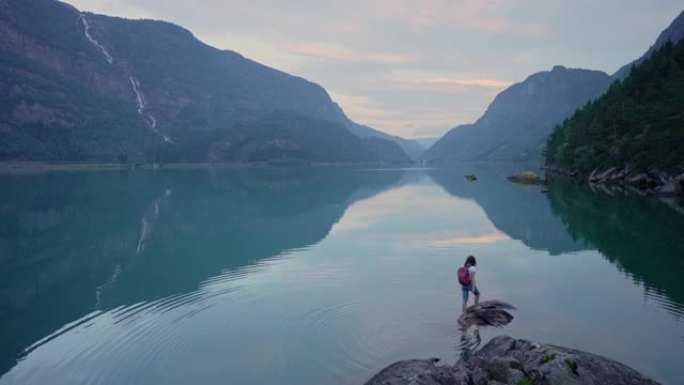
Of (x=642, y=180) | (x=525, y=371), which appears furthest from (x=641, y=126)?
(x=525, y=371)

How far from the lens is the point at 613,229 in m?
44.9

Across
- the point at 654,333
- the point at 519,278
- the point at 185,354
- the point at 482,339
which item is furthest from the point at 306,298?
the point at 654,333

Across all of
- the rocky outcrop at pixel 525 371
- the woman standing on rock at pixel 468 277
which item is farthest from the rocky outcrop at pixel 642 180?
the rocky outcrop at pixel 525 371

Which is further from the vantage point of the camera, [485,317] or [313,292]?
[313,292]

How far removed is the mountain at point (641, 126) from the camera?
221 feet

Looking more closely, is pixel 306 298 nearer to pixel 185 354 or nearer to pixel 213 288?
pixel 213 288

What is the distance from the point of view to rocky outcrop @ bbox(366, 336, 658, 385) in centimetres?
1273

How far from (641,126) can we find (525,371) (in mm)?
79855

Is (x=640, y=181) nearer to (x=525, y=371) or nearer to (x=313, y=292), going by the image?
(x=313, y=292)

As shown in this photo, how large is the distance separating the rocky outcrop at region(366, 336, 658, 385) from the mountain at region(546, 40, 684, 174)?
2510 inches

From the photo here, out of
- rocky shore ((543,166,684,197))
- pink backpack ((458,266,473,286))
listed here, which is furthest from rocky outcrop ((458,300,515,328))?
rocky shore ((543,166,684,197))

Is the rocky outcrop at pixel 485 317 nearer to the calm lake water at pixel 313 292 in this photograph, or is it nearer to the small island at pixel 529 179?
the calm lake water at pixel 313 292

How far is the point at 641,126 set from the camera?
78500 millimetres

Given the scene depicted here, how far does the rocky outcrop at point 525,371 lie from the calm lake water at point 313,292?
2.61m
